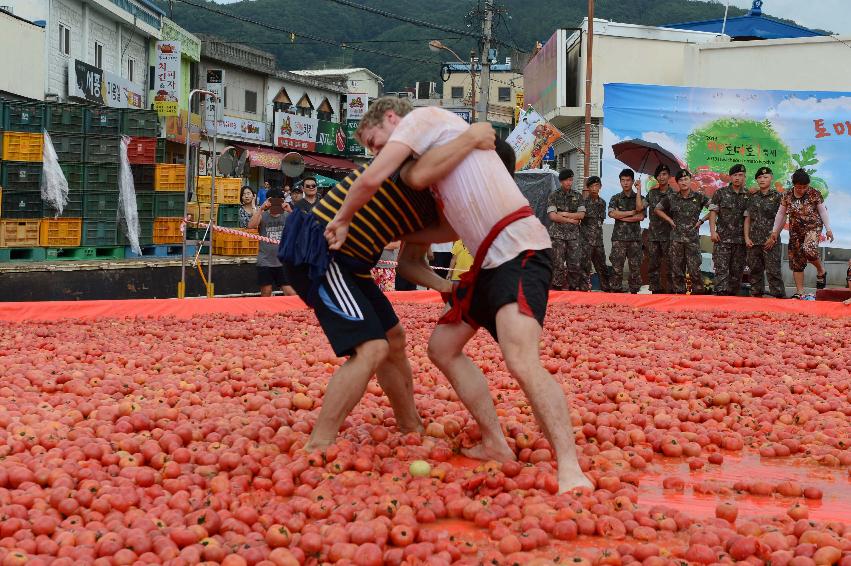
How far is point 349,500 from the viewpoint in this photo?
3393 mm

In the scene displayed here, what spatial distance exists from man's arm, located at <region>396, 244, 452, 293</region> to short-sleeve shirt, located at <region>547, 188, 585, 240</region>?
889cm

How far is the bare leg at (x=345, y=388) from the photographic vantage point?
3.86 m

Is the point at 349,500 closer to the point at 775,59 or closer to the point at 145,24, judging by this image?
the point at 775,59

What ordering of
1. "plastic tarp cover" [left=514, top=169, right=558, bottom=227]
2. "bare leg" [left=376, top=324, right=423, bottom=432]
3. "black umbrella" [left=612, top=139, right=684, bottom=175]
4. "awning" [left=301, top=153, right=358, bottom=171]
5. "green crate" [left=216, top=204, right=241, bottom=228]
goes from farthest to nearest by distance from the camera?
"awning" [left=301, top=153, right=358, bottom=171]
"green crate" [left=216, top=204, right=241, bottom=228]
"plastic tarp cover" [left=514, top=169, right=558, bottom=227]
"black umbrella" [left=612, top=139, right=684, bottom=175]
"bare leg" [left=376, top=324, right=423, bottom=432]

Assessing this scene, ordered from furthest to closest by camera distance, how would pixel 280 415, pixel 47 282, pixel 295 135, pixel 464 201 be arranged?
1. pixel 295 135
2. pixel 47 282
3. pixel 280 415
4. pixel 464 201

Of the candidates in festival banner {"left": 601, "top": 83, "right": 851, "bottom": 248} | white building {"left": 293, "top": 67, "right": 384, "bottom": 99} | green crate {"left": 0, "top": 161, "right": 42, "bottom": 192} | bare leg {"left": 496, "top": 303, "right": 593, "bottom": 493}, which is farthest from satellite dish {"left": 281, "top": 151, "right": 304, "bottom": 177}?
white building {"left": 293, "top": 67, "right": 384, "bottom": 99}

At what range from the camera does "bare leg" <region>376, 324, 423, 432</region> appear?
4199 mm

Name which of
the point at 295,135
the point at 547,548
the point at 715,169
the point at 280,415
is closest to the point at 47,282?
the point at 280,415

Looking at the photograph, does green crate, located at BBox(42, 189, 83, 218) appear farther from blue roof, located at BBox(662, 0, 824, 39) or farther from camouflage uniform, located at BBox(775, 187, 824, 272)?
blue roof, located at BBox(662, 0, 824, 39)

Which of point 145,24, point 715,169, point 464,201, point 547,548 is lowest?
point 547,548

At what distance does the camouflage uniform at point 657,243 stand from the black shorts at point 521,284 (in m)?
9.13

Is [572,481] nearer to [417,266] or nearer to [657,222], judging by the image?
[417,266]

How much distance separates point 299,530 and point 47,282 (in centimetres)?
867

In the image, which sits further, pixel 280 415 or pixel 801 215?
pixel 801 215
